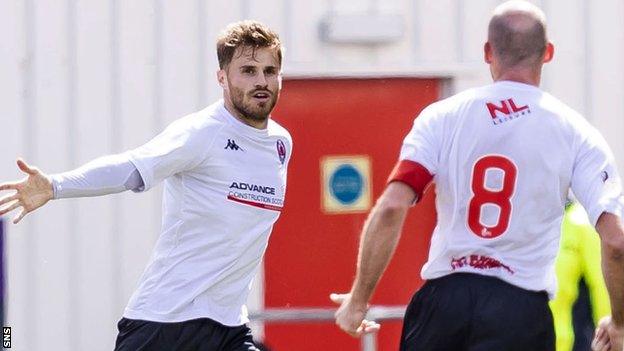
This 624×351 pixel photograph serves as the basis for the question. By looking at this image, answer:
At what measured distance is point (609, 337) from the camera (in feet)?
18.5

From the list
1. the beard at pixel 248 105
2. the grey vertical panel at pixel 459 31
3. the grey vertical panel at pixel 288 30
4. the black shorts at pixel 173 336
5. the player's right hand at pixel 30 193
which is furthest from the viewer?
the grey vertical panel at pixel 459 31

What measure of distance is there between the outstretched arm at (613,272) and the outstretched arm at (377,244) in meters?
0.66

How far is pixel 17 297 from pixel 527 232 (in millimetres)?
4432

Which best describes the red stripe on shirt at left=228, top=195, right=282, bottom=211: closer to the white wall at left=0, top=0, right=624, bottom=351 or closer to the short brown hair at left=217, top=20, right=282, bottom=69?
the short brown hair at left=217, top=20, right=282, bottom=69

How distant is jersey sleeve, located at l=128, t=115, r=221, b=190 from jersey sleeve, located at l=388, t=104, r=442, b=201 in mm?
A: 915

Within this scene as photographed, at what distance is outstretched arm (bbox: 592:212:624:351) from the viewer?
5492 millimetres

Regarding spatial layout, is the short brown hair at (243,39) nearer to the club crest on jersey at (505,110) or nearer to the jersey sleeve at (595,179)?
the club crest on jersey at (505,110)

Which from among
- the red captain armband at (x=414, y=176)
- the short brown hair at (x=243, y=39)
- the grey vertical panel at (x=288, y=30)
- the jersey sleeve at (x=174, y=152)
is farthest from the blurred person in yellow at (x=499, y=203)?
the grey vertical panel at (x=288, y=30)

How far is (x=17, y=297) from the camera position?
366 inches

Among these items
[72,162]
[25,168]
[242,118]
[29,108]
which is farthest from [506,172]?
[29,108]

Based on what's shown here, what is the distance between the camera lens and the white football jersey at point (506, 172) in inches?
217

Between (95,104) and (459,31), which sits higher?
(459,31)

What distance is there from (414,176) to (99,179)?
1170 mm

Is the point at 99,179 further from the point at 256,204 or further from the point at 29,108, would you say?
the point at 29,108
